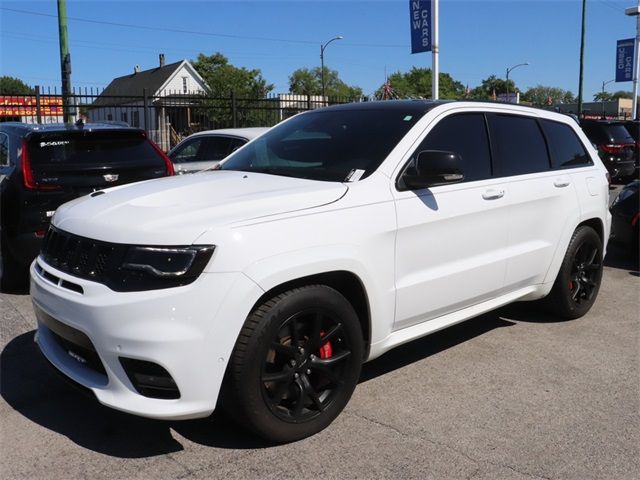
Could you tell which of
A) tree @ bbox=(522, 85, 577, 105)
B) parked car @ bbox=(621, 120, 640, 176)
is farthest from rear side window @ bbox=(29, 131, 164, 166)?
tree @ bbox=(522, 85, 577, 105)

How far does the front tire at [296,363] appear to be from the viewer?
9.51 feet

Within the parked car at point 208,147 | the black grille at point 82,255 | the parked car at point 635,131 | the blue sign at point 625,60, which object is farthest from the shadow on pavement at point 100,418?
the blue sign at point 625,60

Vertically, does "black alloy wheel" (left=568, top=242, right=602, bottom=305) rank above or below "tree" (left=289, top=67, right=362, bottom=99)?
below

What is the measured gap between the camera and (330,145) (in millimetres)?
4020

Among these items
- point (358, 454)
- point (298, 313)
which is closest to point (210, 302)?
point (298, 313)

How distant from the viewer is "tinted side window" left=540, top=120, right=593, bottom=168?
5023 millimetres

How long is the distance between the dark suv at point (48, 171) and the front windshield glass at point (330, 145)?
6.43 feet

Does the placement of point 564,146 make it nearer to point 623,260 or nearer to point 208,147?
point 623,260

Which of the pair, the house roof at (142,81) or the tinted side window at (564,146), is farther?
the house roof at (142,81)

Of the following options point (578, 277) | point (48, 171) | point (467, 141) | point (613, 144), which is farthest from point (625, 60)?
point (48, 171)

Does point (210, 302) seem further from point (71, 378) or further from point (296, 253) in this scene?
point (71, 378)

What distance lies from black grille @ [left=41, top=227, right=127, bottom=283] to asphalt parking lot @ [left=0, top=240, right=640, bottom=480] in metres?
0.92

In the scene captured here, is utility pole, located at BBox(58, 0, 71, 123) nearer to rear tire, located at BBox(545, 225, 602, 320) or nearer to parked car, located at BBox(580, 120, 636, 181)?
rear tire, located at BBox(545, 225, 602, 320)

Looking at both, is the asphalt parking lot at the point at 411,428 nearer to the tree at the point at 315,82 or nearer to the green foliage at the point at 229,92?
the green foliage at the point at 229,92
